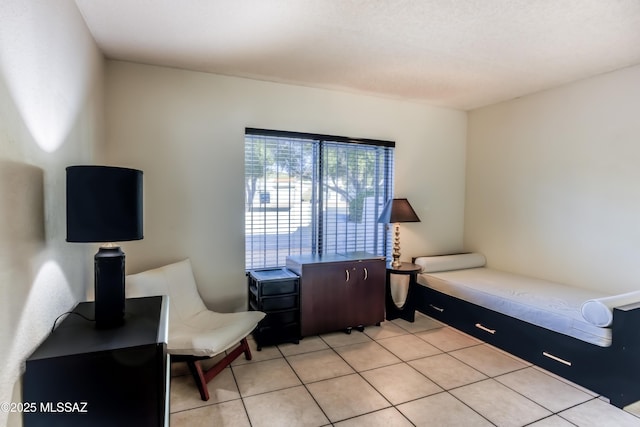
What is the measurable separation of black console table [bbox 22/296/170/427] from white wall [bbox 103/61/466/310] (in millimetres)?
1720

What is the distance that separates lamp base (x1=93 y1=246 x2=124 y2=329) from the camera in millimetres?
1679

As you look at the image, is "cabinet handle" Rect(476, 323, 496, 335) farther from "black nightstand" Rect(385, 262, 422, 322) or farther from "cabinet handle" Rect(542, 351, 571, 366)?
"black nightstand" Rect(385, 262, 422, 322)

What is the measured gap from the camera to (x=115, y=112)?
2.89 m

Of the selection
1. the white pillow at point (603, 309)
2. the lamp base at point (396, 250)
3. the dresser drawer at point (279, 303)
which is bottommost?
the dresser drawer at point (279, 303)

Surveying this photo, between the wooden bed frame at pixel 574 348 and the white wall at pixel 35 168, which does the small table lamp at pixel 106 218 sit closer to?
the white wall at pixel 35 168

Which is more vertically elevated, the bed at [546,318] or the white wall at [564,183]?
the white wall at [564,183]

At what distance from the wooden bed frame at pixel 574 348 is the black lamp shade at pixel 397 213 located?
96cm

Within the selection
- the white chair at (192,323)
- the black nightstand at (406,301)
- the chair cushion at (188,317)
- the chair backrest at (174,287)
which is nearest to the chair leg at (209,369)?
the white chair at (192,323)

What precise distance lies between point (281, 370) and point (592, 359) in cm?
227

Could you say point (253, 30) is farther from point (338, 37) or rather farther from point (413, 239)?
point (413, 239)

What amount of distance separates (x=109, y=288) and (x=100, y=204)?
0.44 m

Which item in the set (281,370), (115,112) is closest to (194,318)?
(281,370)

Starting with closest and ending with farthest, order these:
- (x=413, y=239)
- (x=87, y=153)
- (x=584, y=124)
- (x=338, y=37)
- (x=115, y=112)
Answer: (x=87, y=153)
(x=338, y=37)
(x=115, y=112)
(x=584, y=124)
(x=413, y=239)

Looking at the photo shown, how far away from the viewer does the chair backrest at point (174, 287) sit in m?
2.49
